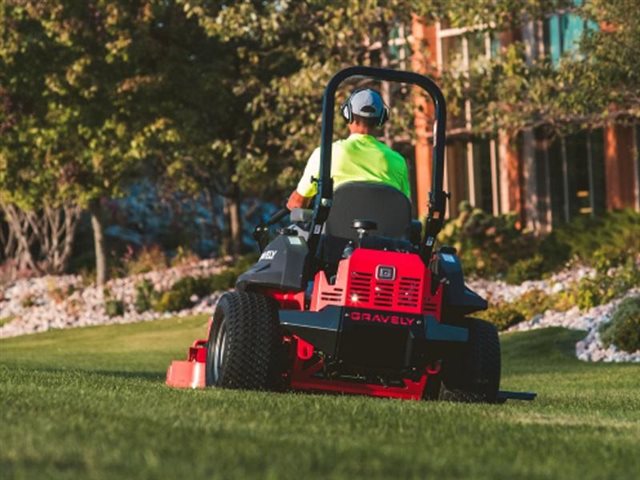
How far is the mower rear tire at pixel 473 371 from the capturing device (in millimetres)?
10758

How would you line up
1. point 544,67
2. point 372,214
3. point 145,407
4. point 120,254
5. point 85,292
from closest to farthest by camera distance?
point 145,407, point 372,214, point 544,67, point 85,292, point 120,254

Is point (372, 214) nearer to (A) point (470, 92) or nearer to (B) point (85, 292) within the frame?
(A) point (470, 92)

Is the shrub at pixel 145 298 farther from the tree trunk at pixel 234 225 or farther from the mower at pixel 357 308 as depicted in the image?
the mower at pixel 357 308

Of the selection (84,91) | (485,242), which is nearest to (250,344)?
(485,242)

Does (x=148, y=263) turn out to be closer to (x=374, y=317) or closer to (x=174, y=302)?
(x=174, y=302)

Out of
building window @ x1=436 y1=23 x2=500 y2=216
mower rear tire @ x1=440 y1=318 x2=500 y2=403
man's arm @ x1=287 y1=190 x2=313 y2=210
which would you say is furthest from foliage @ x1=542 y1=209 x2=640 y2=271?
man's arm @ x1=287 y1=190 x2=313 y2=210

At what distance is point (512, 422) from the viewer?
855 cm

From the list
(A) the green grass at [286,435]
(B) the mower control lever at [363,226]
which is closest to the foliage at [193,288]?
(A) the green grass at [286,435]

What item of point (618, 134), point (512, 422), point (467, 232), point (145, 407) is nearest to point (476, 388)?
point (512, 422)

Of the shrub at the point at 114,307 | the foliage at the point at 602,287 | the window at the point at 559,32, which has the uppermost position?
the window at the point at 559,32

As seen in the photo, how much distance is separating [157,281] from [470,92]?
8755 millimetres

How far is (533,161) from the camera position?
112 feet

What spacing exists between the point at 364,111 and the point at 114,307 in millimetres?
22289

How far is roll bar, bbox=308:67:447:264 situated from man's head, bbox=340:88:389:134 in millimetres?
Result: 213
